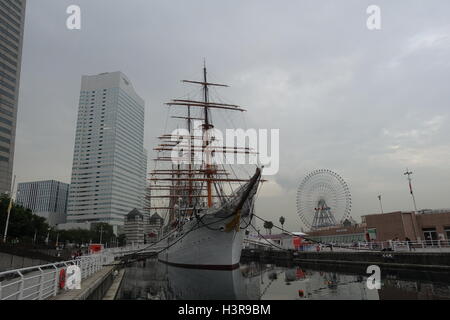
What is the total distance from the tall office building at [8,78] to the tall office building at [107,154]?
2755 inches

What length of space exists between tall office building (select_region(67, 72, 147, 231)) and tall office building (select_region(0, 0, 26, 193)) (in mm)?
69970

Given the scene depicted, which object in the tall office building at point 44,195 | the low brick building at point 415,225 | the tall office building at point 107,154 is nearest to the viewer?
the low brick building at point 415,225

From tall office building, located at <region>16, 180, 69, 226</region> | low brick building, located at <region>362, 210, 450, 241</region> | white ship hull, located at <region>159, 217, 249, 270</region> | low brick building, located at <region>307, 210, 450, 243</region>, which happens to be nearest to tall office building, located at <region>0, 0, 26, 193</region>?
white ship hull, located at <region>159, 217, 249, 270</region>

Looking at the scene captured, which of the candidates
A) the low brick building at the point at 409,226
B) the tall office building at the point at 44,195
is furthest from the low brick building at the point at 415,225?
the tall office building at the point at 44,195

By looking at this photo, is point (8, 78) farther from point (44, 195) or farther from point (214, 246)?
point (44, 195)

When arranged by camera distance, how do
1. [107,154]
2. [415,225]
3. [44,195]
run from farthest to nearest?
[44,195], [107,154], [415,225]

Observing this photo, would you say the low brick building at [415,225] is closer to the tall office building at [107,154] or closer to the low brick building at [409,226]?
the low brick building at [409,226]

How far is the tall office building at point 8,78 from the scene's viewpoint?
67.3 meters

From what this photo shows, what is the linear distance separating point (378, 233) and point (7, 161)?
75750 mm

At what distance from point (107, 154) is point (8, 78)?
74.1 metres

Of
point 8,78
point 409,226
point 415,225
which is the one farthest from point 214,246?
point 8,78

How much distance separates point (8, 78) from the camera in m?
70.9

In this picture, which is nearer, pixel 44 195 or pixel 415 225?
pixel 415 225
